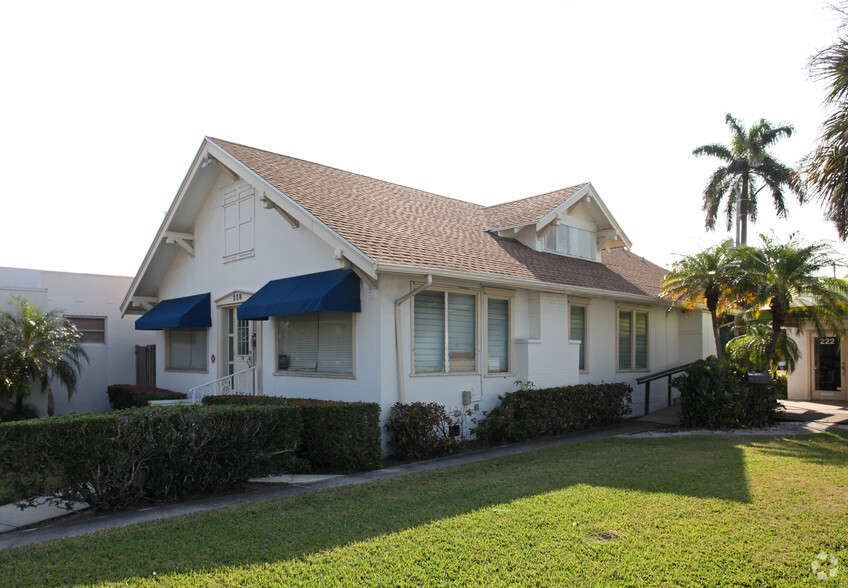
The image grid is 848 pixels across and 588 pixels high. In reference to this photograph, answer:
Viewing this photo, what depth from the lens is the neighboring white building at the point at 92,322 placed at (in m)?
18.4

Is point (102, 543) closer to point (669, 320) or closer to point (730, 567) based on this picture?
point (730, 567)

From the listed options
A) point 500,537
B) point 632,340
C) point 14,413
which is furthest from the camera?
point 632,340

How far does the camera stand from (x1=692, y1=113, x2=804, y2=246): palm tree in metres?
33.8

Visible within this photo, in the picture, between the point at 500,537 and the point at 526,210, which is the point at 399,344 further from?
the point at 526,210

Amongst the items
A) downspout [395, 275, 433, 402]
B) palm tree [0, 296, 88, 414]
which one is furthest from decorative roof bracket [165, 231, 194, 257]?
downspout [395, 275, 433, 402]

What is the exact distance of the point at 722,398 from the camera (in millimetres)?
13820

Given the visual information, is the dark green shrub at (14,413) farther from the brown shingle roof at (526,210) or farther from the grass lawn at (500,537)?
the brown shingle roof at (526,210)

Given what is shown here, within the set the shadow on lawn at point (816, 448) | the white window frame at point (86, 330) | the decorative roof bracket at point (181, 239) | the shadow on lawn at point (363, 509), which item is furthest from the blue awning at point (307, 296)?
the white window frame at point (86, 330)

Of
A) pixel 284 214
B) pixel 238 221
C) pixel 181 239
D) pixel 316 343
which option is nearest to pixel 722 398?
pixel 316 343

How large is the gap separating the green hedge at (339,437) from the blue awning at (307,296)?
1807 millimetres

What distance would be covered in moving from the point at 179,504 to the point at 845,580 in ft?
22.7

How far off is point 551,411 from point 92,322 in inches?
574

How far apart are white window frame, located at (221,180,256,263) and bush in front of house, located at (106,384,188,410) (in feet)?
11.7

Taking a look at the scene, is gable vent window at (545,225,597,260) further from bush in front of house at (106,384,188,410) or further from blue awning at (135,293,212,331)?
bush in front of house at (106,384,188,410)
